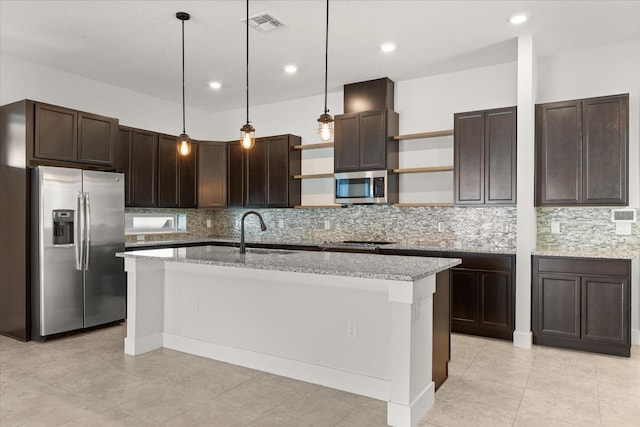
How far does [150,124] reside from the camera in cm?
632

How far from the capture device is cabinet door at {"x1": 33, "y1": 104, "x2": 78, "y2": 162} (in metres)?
4.33

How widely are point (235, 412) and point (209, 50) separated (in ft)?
11.8

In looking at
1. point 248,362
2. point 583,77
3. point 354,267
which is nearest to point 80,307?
point 248,362

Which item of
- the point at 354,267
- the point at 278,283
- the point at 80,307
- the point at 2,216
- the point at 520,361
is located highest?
the point at 2,216

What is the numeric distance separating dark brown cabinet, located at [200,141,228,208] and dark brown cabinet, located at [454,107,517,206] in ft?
11.9

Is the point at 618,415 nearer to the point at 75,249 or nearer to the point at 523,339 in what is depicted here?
the point at 523,339

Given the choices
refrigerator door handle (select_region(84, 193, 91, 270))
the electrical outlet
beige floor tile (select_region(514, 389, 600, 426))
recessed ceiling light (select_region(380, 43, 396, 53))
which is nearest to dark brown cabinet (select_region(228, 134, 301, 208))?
recessed ceiling light (select_region(380, 43, 396, 53))

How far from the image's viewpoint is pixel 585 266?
3.95 m

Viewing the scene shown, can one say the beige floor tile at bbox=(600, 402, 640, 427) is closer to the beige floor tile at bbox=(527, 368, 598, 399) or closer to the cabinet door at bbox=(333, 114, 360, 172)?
the beige floor tile at bbox=(527, 368, 598, 399)

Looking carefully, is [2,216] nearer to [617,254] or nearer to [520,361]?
[520,361]

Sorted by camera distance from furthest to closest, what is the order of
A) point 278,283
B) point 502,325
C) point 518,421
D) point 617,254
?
1. point 502,325
2. point 617,254
3. point 278,283
4. point 518,421

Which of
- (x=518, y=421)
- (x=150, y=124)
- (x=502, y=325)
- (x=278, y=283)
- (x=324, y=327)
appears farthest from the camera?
(x=150, y=124)

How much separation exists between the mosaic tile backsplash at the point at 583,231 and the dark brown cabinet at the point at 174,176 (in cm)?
476

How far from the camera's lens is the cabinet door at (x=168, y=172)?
6051mm
